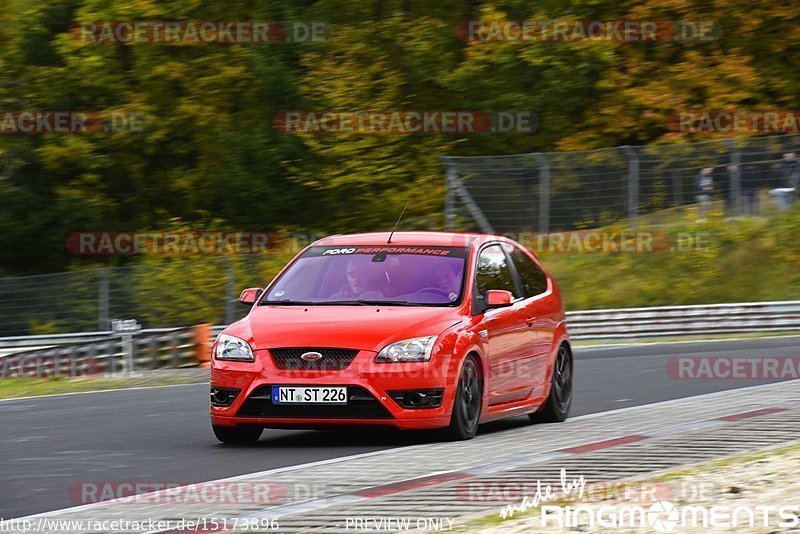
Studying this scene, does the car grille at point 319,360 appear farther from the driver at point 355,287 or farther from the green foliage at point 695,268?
the green foliage at point 695,268

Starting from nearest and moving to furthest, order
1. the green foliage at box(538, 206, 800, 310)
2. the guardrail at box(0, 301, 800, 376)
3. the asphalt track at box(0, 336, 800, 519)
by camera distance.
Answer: the asphalt track at box(0, 336, 800, 519), the guardrail at box(0, 301, 800, 376), the green foliage at box(538, 206, 800, 310)

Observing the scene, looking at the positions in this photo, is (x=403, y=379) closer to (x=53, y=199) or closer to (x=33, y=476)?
(x=33, y=476)

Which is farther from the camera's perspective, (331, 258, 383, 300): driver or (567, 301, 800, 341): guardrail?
(567, 301, 800, 341): guardrail

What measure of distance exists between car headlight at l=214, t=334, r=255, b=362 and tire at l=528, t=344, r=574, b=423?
3.02m

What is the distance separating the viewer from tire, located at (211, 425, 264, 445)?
447 inches

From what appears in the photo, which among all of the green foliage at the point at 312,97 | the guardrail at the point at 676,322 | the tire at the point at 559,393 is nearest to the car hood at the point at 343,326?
the tire at the point at 559,393

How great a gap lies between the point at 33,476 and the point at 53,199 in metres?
36.2

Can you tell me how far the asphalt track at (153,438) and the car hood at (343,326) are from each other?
0.74m

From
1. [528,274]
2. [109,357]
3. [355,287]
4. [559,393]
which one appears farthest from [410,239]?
[109,357]

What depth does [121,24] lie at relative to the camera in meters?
45.3

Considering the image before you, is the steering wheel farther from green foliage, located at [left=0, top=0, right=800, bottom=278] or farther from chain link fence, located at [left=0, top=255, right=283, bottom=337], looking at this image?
green foliage, located at [left=0, top=0, right=800, bottom=278]

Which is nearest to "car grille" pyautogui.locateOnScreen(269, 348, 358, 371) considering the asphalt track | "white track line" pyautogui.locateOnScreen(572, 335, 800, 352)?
the asphalt track

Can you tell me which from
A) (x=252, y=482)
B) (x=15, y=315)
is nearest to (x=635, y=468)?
(x=252, y=482)

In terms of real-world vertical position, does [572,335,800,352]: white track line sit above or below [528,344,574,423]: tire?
below
